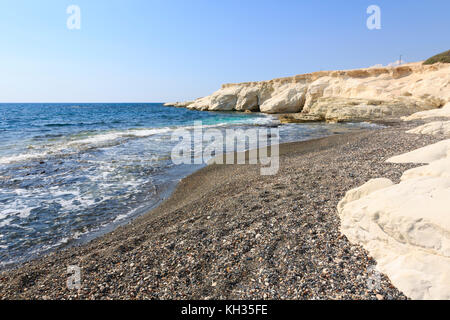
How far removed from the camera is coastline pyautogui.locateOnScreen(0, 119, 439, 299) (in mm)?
3436

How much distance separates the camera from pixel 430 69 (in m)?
32.8

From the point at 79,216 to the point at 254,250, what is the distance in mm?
5620

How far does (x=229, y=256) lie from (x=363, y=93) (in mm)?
35865

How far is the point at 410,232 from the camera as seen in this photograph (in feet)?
10.6

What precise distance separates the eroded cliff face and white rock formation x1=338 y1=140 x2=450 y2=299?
2730 centimetres
